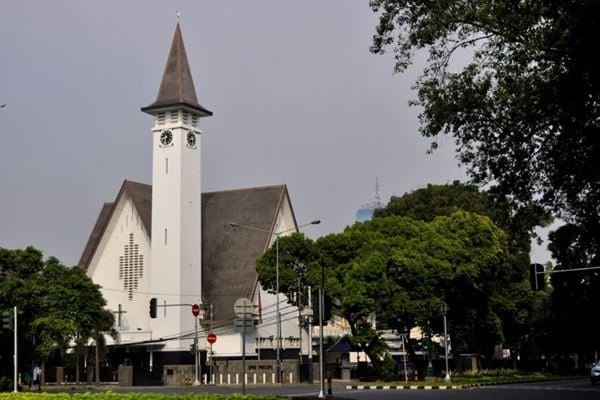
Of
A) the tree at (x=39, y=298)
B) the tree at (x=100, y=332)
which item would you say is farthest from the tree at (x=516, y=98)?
the tree at (x=100, y=332)

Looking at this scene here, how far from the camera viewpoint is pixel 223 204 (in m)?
82.1

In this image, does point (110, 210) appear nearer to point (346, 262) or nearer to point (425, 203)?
point (425, 203)

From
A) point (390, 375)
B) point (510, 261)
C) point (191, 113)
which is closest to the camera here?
point (390, 375)

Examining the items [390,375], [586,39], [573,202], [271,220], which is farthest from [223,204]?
[586,39]

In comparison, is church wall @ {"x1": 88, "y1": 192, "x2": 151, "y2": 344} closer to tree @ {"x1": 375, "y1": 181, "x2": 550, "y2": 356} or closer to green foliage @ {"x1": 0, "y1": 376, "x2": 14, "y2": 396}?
tree @ {"x1": 375, "y1": 181, "x2": 550, "y2": 356}

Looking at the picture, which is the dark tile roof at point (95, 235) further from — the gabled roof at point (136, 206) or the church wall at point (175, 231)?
the church wall at point (175, 231)

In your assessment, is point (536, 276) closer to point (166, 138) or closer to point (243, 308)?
point (243, 308)

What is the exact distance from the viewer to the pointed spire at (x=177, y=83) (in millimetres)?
72938

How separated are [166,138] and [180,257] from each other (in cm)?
999

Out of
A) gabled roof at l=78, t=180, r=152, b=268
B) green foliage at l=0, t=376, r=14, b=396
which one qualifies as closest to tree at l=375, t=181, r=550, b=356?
gabled roof at l=78, t=180, r=152, b=268

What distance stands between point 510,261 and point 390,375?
1845cm

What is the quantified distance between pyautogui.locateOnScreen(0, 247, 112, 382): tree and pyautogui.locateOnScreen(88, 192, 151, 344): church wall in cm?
2263

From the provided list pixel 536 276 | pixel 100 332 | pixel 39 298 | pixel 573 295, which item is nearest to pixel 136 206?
pixel 100 332

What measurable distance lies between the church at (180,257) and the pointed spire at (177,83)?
84 millimetres
